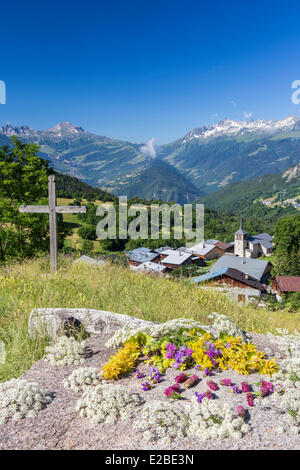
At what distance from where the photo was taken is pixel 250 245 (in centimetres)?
12006

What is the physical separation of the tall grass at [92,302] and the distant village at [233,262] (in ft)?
76.0

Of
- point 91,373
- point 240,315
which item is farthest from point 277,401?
point 240,315

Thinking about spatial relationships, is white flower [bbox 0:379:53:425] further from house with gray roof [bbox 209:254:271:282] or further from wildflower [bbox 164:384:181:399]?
house with gray roof [bbox 209:254:271:282]

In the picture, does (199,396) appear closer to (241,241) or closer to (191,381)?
(191,381)

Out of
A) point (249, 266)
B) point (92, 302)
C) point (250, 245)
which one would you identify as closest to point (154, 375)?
point (92, 302)

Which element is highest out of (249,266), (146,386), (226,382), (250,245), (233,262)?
(226,382)

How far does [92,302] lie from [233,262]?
77.7m

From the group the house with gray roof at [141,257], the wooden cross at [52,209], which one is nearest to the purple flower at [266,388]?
the wooden cross at [52,209]

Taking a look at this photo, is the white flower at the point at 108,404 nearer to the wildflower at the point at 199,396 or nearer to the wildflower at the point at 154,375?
the wildflower at the point at 154,375

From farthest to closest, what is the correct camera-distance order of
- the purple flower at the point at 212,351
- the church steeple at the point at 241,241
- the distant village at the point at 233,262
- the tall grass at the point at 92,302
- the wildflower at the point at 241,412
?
the church steeple at the point at 241,241
the distant village at the point at 233,262
the tall grass at the point at 92,302
the purple flower at the point at 212,351
the wildflower at the point at 241,412

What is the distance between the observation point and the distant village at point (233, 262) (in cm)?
4953

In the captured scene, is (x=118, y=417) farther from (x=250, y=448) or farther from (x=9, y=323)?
(x=9, y=323)

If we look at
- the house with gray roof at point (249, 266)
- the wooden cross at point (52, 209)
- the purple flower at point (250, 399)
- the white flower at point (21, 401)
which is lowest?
the house with gray roof at point (249, 266)
